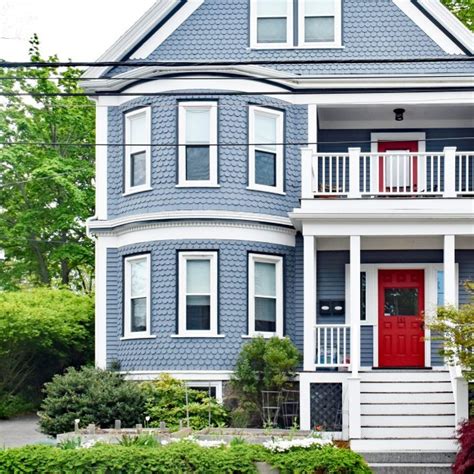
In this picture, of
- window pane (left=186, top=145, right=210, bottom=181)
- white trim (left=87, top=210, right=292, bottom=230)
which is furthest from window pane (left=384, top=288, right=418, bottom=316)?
window pane (left=186, top=145, right=210, bottom=181)

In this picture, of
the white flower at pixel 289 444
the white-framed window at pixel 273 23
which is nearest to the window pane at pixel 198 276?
the white-framed window at pixel 273 23

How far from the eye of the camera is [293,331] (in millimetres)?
24906

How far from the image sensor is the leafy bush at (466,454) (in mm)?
17891

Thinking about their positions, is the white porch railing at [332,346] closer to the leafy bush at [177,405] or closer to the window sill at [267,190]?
the leafy bush at [177,405]

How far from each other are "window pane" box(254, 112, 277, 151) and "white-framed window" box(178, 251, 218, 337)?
2.69 metres

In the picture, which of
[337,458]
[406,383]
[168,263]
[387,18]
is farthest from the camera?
[387,18]

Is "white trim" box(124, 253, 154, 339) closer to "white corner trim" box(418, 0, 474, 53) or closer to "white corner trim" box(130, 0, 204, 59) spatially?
"white corner trim" box(130, 0, 204, 59)

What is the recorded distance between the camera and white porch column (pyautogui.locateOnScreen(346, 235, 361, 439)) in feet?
70.2

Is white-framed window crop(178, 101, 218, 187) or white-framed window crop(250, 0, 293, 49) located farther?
white-framed window crop(250, 0, 293, 49)

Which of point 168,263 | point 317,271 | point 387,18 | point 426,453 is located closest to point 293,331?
point 317,271

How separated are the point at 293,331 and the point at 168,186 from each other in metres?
4.10

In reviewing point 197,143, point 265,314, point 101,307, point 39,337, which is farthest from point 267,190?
point 39,337

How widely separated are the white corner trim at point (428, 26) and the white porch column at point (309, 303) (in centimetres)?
565

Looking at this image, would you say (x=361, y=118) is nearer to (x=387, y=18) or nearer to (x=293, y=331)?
(x=387, y=18)
